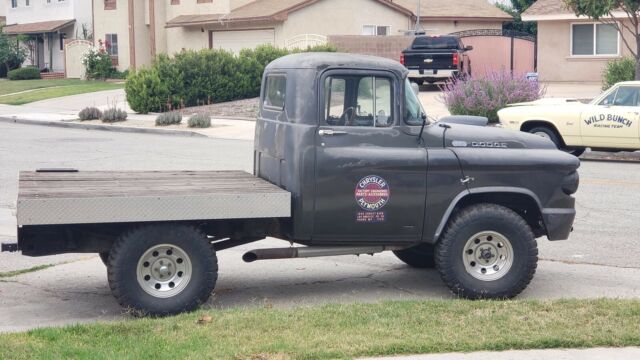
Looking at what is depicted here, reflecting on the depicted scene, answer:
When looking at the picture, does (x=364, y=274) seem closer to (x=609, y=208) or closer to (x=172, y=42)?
(x=609, y=208)

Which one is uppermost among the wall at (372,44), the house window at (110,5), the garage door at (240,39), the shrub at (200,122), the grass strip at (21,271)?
the house window at (110,5)

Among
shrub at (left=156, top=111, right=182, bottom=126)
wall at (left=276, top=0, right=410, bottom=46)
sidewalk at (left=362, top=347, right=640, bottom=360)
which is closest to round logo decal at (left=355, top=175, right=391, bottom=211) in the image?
sidewalk at (left=362, top=347, right=640, bottom=360)

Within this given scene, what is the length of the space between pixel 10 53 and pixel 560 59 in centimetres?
3159

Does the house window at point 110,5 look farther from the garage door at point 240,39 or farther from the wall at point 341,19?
the wall at point 341,19

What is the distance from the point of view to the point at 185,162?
61.3 feet

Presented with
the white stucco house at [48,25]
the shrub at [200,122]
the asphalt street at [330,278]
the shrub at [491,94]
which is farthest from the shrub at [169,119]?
the white stucco house at [48,25]

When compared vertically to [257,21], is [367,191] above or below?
below

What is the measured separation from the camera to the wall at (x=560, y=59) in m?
38.2

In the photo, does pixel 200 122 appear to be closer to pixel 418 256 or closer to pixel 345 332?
pixel 418 256

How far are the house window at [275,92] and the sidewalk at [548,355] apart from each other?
294 cm

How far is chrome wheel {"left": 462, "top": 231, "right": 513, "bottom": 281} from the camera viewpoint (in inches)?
325

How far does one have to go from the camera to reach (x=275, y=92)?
8906mm

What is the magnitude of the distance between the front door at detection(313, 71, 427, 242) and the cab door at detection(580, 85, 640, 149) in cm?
A: 1078

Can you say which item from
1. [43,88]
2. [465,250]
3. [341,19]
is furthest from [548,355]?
[43,88]
